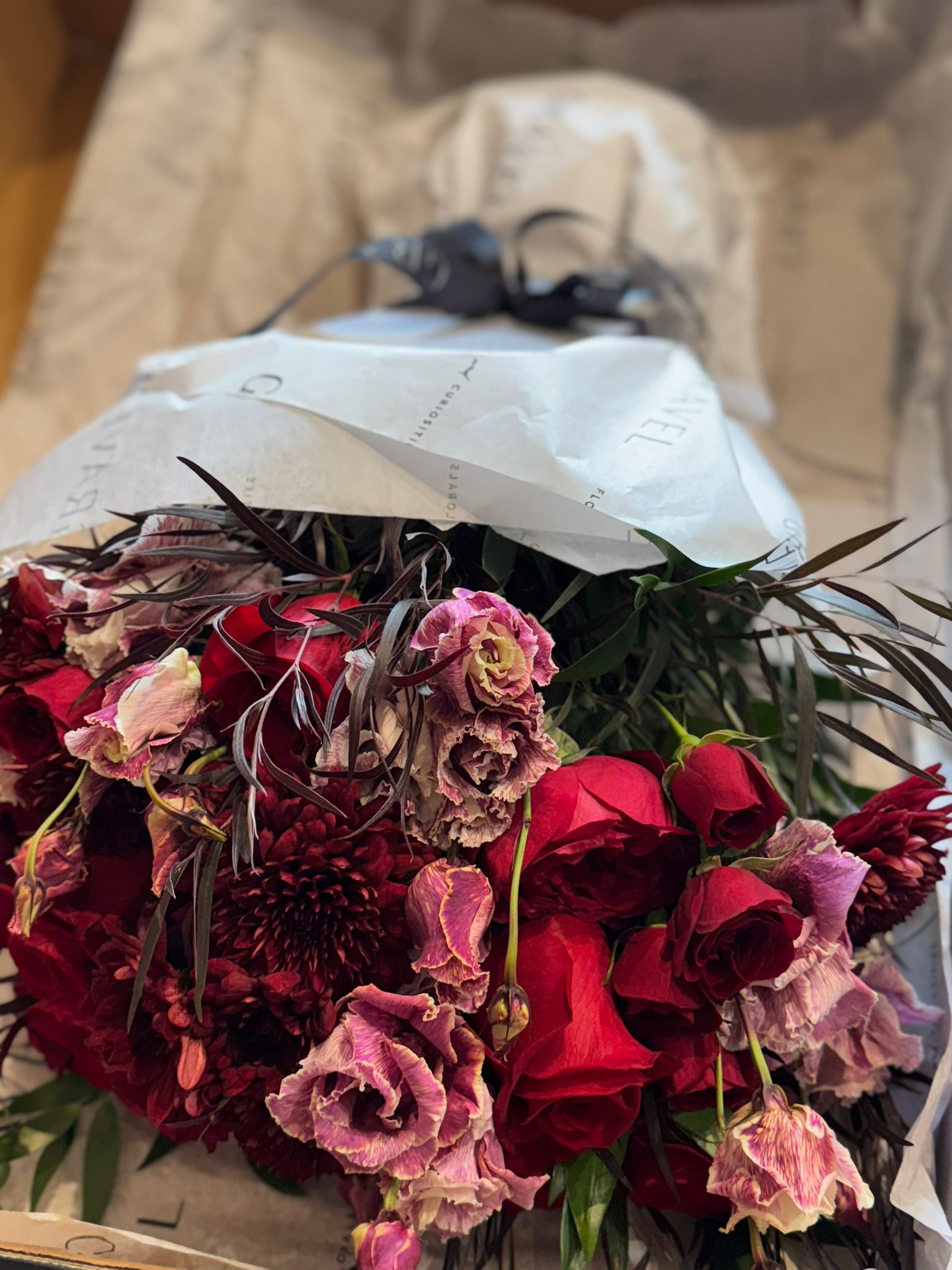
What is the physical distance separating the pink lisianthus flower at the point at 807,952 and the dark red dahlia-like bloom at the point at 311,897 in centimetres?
14

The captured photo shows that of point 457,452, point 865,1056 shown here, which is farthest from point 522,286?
point 865,1056

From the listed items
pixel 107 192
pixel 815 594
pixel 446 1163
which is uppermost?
pixel 107 192

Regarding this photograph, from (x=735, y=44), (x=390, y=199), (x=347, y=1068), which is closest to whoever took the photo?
(x=347, y=1068)

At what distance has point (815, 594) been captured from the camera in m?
0.42

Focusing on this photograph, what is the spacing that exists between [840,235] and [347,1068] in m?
0.97

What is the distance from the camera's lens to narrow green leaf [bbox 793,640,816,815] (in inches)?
15.6

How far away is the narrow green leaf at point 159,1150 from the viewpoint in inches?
18.0

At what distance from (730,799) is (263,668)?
0.18 m

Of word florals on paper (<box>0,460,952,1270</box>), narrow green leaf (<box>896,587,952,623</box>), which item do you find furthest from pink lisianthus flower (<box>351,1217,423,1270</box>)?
narrow green leaf (<box>896,587,952,623</box>)

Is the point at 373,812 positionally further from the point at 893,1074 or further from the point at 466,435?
the point at 893,1074

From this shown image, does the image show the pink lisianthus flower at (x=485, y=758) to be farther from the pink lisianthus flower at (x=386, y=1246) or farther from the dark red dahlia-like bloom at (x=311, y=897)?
the pink lisianthus flower at (x=386, y=1246)

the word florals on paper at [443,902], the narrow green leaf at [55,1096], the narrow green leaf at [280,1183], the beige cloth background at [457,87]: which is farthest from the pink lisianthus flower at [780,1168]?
the beige cloth background at [457,87]

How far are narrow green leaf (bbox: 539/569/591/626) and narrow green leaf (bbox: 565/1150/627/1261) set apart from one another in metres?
0.21

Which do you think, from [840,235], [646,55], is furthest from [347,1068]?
[646,55]
